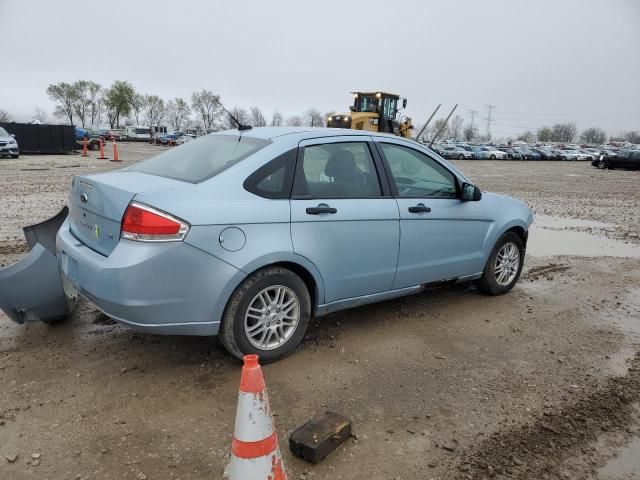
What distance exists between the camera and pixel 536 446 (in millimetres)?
2941

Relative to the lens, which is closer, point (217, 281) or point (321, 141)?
point (217, 281)

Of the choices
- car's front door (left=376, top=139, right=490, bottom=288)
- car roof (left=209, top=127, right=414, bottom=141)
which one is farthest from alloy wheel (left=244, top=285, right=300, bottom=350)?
car roof (left=209, top=127, right=414, bottom=141)

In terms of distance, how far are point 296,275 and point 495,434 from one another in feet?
5.41

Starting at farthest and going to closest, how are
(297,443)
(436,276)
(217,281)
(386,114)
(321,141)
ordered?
(386,114) < (436,276) < (321,141) < (217,281) < (297,443)

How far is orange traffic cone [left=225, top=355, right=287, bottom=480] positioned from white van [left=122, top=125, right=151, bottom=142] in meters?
68.6

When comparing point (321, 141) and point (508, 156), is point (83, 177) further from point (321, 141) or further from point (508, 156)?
point (508, 156)

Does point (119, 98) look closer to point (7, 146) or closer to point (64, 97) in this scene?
point (64, 97)

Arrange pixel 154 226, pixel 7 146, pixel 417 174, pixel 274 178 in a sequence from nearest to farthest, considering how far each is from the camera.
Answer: pixel 154 226 → pixel 274 178 → pixel 417 174 → pixel 7 146

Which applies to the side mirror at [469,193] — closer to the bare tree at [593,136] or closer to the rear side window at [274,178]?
the rear side window at [274,178]

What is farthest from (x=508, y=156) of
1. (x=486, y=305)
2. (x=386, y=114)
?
(x=486, y=305)

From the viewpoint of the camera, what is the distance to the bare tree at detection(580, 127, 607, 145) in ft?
500

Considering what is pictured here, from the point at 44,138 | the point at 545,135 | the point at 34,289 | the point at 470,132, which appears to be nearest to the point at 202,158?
the point at 34,289

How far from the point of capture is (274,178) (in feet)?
12.0

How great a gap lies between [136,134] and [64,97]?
31.8 metres
